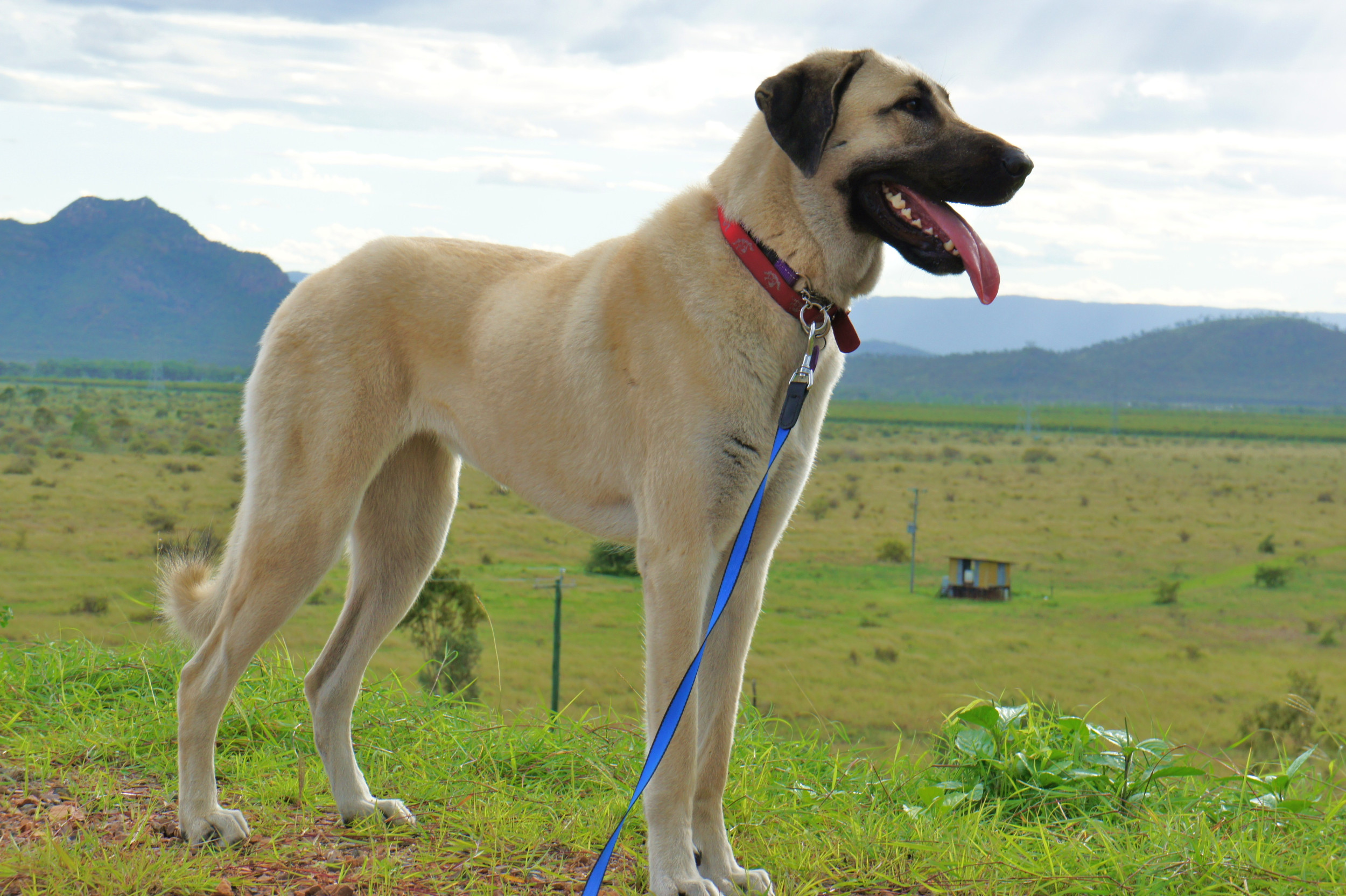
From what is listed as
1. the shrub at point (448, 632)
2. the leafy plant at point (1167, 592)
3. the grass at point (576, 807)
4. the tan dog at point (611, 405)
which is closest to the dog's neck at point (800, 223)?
the tan dog at point (611, 405)

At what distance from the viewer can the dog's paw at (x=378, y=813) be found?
4.14 metres

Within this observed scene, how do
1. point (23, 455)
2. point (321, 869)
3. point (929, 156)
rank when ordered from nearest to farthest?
point (929, 156) → point (321, 869) → point (23, 455)

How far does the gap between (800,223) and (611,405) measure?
0.90m

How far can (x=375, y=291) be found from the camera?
405 cm

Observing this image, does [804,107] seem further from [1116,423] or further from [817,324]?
[1116,423]

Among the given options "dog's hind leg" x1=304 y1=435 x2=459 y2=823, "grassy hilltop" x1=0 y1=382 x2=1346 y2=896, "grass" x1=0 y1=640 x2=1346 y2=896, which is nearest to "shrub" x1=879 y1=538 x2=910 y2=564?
"grassy hilltop" x1=0 y1=382 x2=1346 y2=896

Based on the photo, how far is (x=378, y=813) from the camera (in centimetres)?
414

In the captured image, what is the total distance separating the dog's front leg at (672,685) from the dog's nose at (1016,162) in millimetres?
1536

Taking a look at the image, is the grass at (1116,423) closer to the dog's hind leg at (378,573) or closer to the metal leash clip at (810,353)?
the dog's hind leg at (378,573)

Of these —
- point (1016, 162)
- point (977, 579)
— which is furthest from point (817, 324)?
point (977, 579)

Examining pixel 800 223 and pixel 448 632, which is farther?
pixel 448 632

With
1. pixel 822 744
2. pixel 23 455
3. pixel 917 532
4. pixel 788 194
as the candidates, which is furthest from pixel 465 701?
pixel 917 532

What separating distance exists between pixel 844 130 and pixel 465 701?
3756 millimetres

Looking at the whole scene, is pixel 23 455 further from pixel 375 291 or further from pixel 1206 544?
pixel 1206 544
